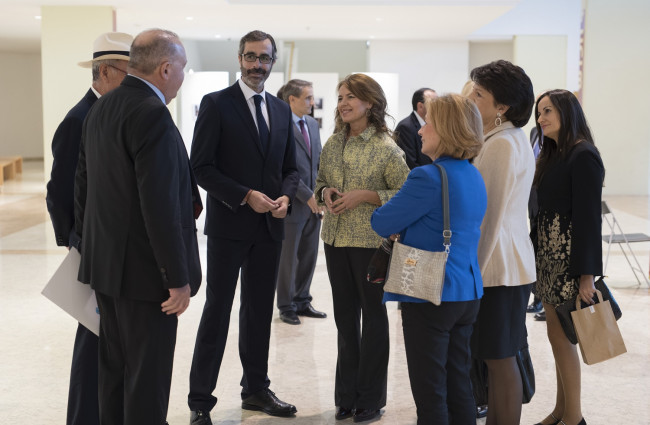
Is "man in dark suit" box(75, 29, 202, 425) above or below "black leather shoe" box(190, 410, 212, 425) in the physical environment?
above

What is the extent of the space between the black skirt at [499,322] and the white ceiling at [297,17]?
981cm

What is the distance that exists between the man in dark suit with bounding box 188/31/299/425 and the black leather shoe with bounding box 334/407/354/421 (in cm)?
58

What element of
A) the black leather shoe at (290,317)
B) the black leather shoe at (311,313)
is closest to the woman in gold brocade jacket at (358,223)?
the black leather shoe at (290,317)

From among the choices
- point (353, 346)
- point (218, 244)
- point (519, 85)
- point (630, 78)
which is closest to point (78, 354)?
point (218, 244)

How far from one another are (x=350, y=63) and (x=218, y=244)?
19712 millimetres

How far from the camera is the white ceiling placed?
12461mm

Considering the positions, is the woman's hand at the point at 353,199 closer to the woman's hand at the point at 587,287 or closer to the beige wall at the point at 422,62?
the woman's hand at the point at 587,287

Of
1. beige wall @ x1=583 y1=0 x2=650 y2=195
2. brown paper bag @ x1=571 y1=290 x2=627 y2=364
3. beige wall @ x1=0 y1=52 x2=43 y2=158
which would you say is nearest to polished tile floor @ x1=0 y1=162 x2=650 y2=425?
brown paper bag @ x1=571 y1=290 x2=627 y2=364

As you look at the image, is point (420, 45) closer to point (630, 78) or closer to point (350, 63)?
point (350, 63)

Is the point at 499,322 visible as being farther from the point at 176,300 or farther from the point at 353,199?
the point at 176,300

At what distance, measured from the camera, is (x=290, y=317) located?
5.68 meters

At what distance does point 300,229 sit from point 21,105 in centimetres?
2244

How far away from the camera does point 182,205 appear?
8.64ft

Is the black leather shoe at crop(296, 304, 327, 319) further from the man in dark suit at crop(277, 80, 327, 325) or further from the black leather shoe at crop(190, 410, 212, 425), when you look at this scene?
the black leather shoe at crop(190, 410, 212, 425)
